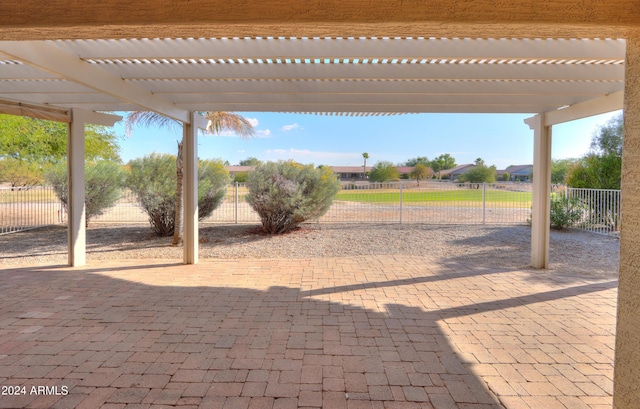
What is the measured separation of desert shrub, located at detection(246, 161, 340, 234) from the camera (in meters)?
11.6

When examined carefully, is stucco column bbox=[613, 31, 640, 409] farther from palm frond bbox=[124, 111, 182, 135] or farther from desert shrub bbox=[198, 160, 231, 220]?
desert shrub bbox=[198, 160, 231, 220]

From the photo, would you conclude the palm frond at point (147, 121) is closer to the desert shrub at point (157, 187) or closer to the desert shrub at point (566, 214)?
the desert shrub at point (157, 187)

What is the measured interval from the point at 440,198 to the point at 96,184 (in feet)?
44.3

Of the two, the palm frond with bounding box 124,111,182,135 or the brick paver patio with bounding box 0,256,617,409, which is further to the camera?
the palm frond with bounding box 124,111,182,135

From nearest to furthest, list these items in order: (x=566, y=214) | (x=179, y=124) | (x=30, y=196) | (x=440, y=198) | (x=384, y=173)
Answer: (x=179, y=124)
(x=566, y=214)
(x=30, y=196)
(x=440, y=198)
(x=384, y=173)

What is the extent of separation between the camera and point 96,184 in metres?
12.5

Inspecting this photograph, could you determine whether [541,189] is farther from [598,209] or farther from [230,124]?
[230,124]

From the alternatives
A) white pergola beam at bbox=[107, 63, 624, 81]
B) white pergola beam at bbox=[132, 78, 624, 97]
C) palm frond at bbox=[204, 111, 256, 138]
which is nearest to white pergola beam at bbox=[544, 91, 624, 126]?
white pergola beam at bbox=[132, 78, 624, 97]

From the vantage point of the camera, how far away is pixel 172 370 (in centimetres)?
333

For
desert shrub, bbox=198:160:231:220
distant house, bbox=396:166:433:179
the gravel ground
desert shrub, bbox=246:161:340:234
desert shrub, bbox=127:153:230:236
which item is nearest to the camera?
the gravel ground

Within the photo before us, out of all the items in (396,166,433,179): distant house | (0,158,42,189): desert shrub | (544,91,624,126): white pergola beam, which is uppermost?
(396,166,433,179): distant house

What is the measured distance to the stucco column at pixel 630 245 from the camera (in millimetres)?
2127

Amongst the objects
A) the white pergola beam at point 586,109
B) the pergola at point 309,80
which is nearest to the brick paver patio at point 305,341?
the pergola at point 309,80

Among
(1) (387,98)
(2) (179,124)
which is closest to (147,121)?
(2) (179,124)
